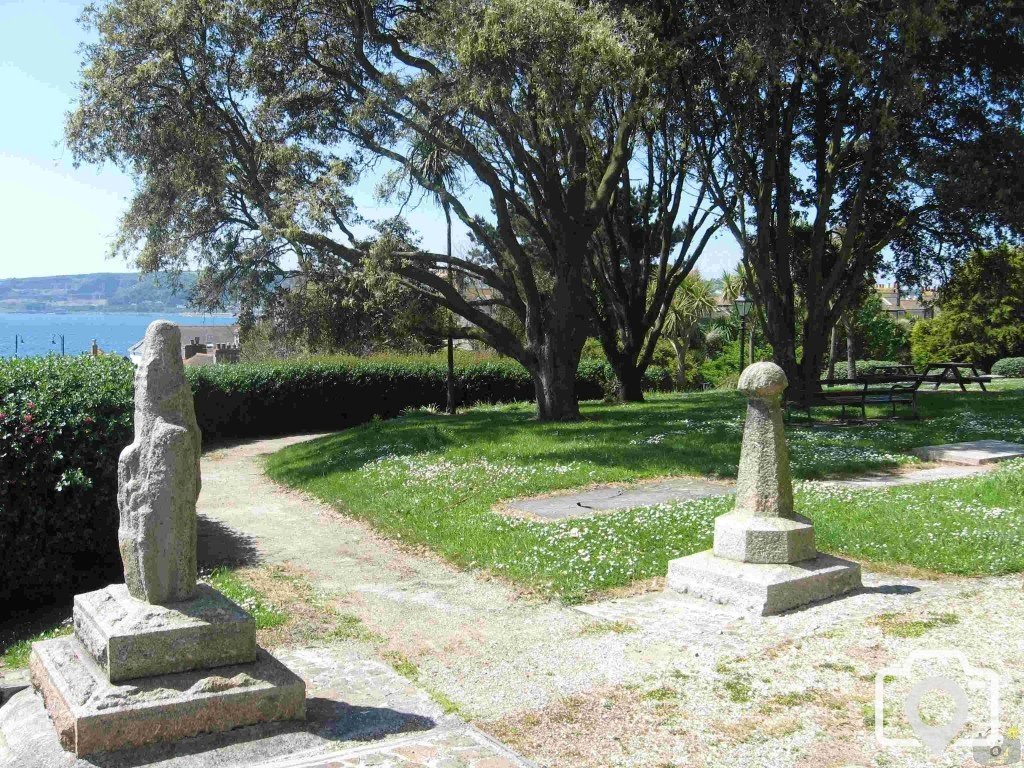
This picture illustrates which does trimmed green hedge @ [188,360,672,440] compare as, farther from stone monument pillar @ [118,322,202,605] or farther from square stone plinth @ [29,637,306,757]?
square stone plinth @ [29,637,306,757]

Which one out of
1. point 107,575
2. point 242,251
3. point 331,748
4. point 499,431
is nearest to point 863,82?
point 499,431

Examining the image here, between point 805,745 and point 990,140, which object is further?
point 990,140

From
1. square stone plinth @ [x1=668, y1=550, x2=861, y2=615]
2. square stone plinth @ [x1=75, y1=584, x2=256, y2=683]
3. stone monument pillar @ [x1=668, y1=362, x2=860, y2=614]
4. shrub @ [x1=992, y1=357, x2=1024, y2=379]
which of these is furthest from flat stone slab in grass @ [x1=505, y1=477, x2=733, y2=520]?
shrub @ [x1=992, y1=357, x2=1024, y2=379]

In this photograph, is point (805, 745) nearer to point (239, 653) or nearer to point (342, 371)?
point (239, 653)

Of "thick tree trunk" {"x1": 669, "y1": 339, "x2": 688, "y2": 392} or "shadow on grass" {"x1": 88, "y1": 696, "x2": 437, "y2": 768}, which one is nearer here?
"shadow on grass" {"x1": 88, "y1": 696, "x2": 437, "y2": 768}

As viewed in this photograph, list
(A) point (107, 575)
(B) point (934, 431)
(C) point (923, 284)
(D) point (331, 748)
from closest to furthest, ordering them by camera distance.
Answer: (D) point (331, 748) → (A) point (107, 575) → (B) point (934, 431) → (C) point (923, 284)

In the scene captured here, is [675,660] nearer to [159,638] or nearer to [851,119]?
[159,638]

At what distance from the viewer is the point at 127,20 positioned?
17.5 metres

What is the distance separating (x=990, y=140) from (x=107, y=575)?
17.9 metres

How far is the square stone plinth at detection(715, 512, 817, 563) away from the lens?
7250 millimetres

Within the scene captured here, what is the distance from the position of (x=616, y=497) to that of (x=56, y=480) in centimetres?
634

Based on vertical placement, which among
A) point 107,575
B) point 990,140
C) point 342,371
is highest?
point 990,140

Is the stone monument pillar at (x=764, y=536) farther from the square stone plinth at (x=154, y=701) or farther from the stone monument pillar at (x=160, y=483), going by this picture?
the stone monument pillar at (x=160, y=483)

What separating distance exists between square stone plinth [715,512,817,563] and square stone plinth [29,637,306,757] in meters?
3.85
